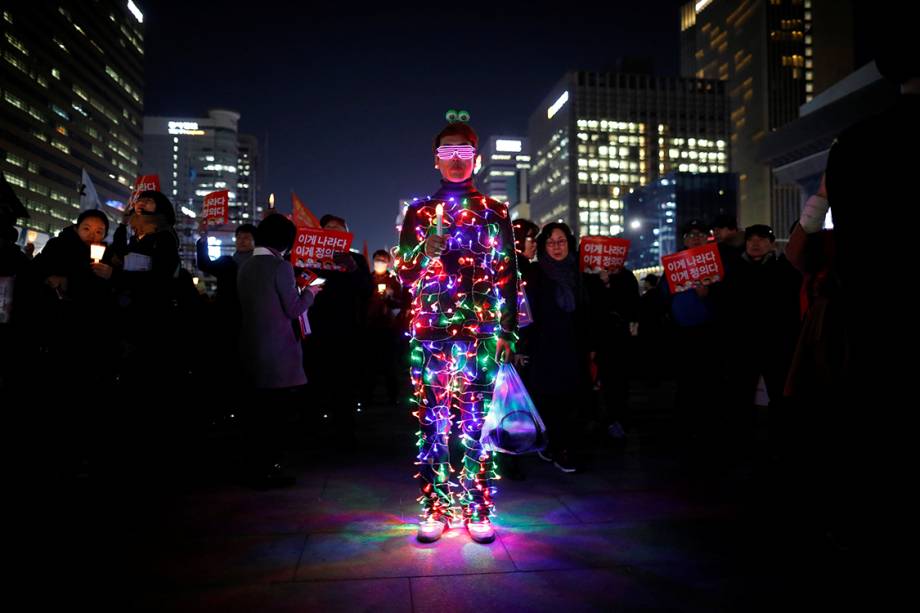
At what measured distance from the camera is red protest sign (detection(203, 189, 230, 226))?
779 centimetres

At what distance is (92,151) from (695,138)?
11896 cm

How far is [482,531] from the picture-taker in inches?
143

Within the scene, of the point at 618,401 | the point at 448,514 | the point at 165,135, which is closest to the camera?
the point at 448,514

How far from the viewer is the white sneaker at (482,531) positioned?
3.62 m

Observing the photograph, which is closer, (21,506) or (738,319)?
(21,506)

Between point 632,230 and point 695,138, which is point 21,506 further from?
point 695,138

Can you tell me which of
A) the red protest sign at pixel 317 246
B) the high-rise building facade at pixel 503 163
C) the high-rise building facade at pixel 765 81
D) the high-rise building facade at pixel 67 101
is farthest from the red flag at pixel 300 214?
the high-rise building facade at pixel 503 163

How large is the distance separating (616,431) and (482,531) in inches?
139

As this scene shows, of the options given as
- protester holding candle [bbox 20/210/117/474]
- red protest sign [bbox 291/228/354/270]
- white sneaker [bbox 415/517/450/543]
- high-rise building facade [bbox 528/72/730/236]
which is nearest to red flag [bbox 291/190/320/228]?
red protest sign [bbox 291/228/354/270]

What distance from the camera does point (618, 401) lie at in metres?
7.08

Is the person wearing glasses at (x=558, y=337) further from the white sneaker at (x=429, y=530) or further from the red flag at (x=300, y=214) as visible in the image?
the red flag at (x=300, y=214)

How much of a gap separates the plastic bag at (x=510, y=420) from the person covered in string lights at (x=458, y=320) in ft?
0.64

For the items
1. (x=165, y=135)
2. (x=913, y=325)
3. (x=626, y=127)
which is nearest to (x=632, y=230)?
(x=626, y=127)

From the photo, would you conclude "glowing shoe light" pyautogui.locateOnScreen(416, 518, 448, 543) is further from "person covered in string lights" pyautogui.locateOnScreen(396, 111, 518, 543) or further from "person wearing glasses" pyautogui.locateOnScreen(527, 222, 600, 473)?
"person wearing glasses" pyautogui.locateOnScreen(527, 222, 600, 473)
